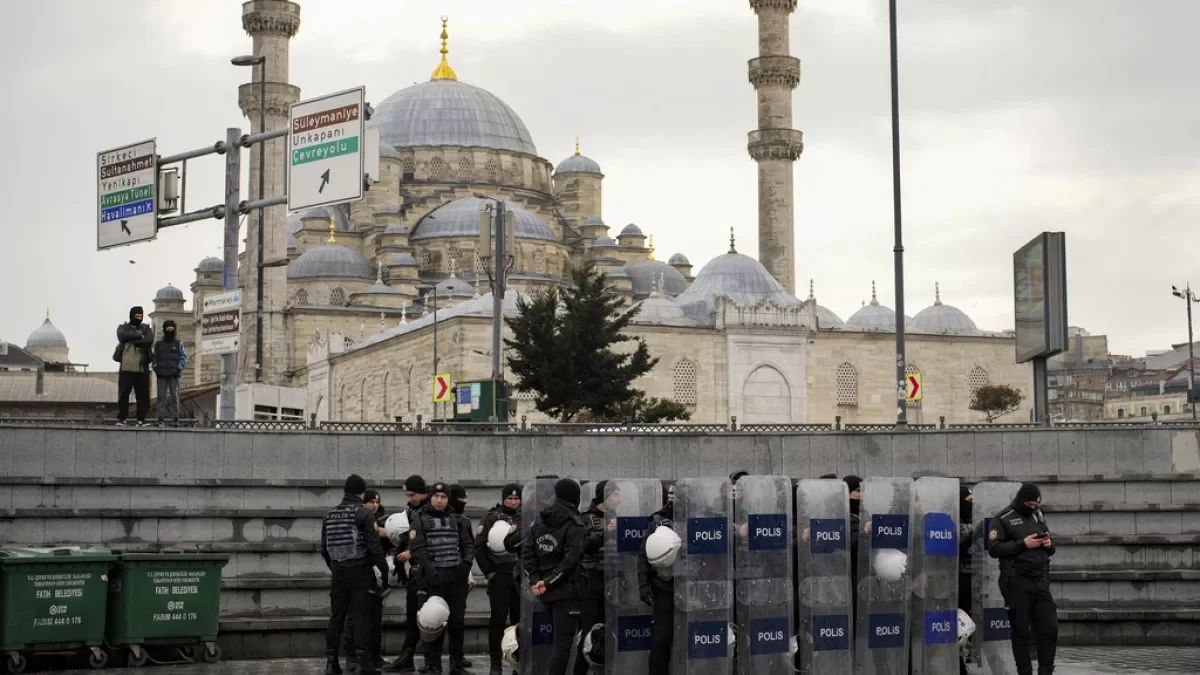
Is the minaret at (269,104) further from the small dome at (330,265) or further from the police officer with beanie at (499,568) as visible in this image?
the police officer with beanie at (499,568)

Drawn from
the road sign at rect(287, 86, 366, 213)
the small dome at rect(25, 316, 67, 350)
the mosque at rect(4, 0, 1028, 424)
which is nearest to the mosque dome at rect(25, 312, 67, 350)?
the small dome at rect(25, 316, 67, 350)

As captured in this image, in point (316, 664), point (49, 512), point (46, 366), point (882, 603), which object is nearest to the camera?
point (882, 603)

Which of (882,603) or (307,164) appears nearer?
(882,603)

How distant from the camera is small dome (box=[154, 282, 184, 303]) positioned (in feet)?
313

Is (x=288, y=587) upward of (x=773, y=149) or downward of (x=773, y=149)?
downward

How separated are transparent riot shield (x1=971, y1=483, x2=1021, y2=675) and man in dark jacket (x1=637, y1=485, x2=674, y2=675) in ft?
8.85

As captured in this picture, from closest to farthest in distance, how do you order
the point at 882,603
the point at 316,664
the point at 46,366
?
the point at 882,603 → the point at 316,664 → the point at 46,366

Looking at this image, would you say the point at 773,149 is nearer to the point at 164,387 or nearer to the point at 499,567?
the point at 164,387

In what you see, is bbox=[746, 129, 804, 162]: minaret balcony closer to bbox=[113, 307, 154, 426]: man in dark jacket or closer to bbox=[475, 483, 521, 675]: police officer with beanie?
bbox=[113, 307, 154, 426]: man in dark jacket

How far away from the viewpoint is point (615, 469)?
17.4 meters

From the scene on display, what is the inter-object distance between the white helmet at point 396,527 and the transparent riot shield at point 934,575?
407cm

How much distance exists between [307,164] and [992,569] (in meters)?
9.18

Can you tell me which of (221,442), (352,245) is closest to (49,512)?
(221,442)

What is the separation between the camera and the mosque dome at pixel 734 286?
5641cm
